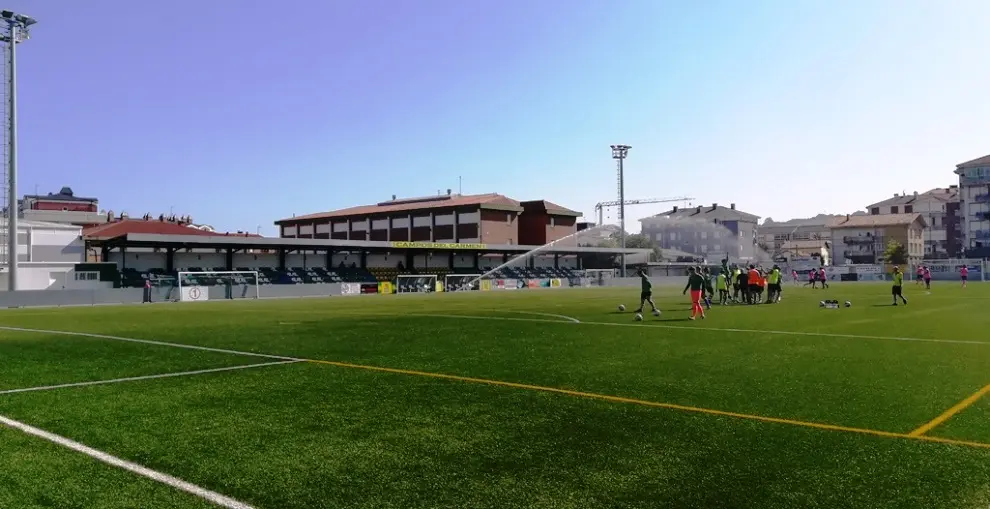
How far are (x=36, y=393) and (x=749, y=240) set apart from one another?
160 metres

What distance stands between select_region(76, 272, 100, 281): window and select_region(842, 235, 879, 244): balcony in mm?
125932

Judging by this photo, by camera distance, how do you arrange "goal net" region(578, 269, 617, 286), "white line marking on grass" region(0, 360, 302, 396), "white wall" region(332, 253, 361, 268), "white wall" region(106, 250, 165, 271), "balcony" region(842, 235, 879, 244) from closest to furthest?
1. "white line marking on grass" region(0, 360, 302, 396)
2. "white wall" region(106, 250, 165, 271)
3. "white wall" region(332, 253, 361, 268)
4. "goal net" region(578, 269, 617, 286)
5. "balcony" region(842, 235, 879, 244)

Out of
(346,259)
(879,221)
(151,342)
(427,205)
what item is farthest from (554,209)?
(151,342)

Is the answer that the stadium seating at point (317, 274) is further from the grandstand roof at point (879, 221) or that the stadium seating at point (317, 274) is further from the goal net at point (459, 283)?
the grandstand roof at point (879, 221)

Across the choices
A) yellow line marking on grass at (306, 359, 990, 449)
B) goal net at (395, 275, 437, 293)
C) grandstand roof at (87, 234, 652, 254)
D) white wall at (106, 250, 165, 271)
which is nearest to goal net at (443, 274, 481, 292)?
goal net at (395, 275, 437, 293)

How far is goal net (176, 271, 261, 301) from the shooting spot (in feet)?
163

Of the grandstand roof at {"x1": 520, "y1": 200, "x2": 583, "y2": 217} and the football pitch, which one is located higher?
the grandstand roof at {"x1": 520, "y1": 200, "x2": 583, "y2": 217}

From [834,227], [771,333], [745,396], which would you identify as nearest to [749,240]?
[834,227]

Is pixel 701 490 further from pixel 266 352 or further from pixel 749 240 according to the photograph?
pixel 749 240

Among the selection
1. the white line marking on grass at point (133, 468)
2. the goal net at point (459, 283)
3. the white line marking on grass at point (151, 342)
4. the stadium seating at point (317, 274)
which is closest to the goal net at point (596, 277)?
the stadium seating at point (317, 274)

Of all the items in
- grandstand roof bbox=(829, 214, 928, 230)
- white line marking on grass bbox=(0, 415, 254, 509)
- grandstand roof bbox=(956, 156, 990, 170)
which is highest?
grandstand roof bbox=(956, 156, 990, 170)

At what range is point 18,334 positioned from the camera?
20.4 meters

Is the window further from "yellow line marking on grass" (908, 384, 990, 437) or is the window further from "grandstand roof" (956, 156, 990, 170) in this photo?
"grandstand roof" (956, 156, 990, 170)

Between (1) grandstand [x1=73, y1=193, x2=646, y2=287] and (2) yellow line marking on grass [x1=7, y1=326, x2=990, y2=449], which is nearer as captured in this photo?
(2) yellow line marking on grass [x1=7, y1=326, x2=990, y2=449]
